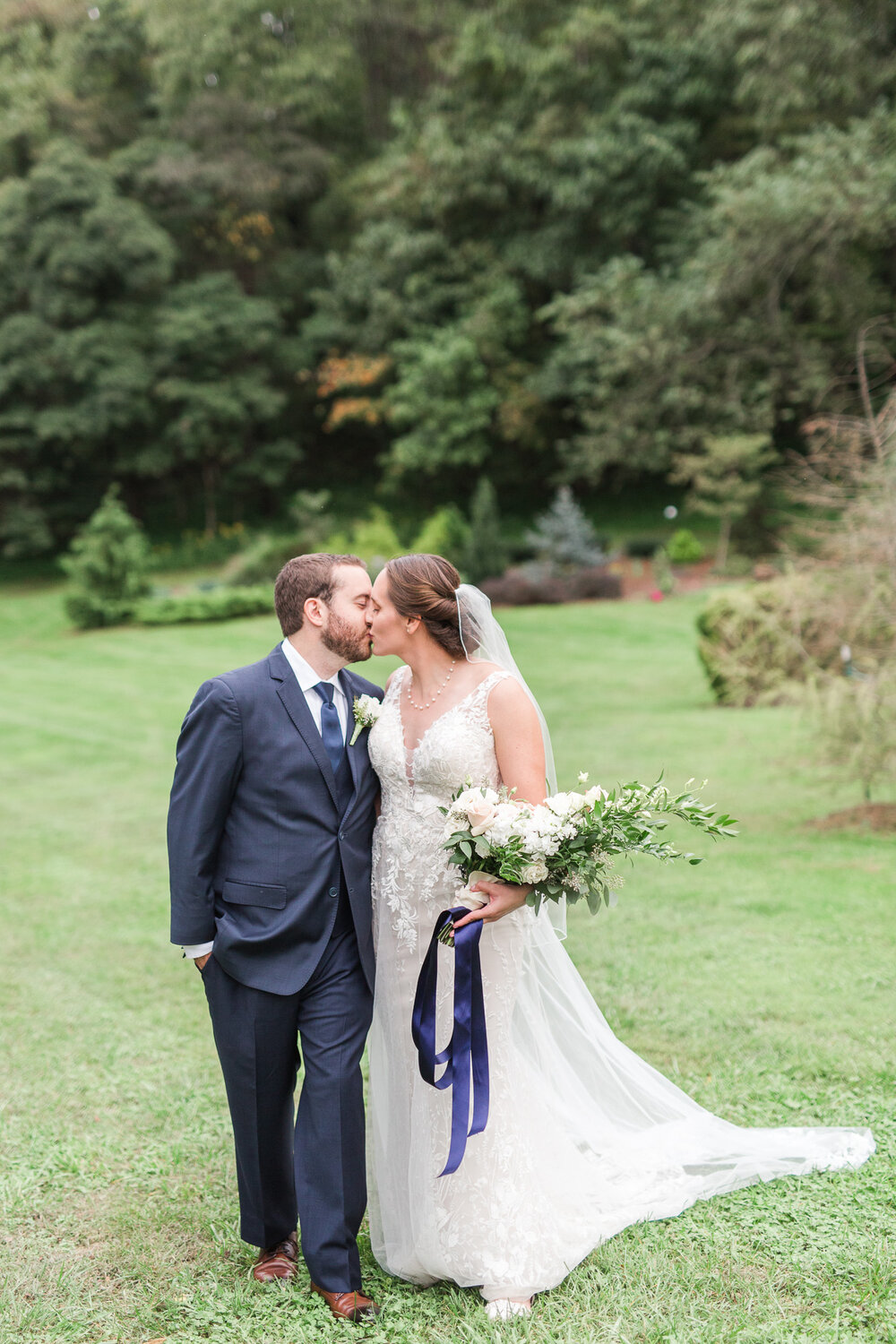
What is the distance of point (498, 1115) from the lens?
3.37 m

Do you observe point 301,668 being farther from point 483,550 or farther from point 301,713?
point 483,550

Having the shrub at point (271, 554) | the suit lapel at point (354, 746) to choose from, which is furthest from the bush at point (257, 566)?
the suit lapel at point (354, 746)

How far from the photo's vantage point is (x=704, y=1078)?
4.70 meters

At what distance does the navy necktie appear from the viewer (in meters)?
3.40

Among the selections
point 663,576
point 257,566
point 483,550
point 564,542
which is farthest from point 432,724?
point 257,566

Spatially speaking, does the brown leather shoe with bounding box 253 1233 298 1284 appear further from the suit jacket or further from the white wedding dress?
the suit jacket

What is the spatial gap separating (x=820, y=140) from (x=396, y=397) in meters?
12.2

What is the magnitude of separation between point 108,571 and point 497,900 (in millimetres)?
19747

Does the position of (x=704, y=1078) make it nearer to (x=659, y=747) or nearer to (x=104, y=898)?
(x=104, y=898)

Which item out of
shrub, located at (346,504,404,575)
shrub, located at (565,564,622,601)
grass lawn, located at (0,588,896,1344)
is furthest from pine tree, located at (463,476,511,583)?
grass lawn, located at (0,588,896,1344)

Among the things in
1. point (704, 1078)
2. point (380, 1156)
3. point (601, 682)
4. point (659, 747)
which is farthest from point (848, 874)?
point (601, 682)

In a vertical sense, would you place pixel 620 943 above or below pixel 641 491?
below

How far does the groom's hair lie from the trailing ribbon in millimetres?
1010

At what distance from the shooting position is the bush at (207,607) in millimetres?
21359
